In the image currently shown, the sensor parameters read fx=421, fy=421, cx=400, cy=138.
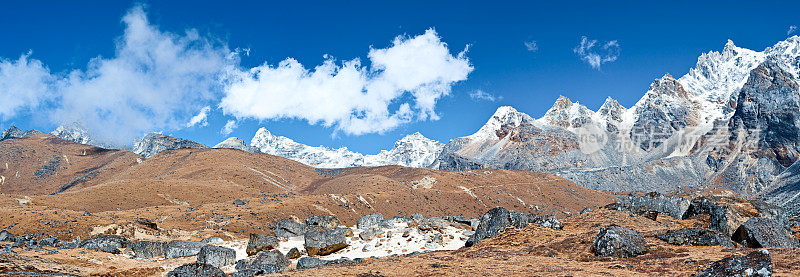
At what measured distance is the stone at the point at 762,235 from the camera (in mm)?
17266

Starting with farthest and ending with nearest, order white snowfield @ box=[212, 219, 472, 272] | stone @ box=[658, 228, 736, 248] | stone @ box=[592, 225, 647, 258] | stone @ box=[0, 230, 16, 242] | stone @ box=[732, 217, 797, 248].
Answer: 1. stone @ box=[0, 230, 16, 242]
2. white snowfield @ box=[212, 219, 472, 272]
3. stone @ box=[732, 217, 797, 248]
4. stone @ box=[658, 228, 736, 248]
5. stone @ box=[592, 225, 647, 258]

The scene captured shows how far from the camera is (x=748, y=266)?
9.73m

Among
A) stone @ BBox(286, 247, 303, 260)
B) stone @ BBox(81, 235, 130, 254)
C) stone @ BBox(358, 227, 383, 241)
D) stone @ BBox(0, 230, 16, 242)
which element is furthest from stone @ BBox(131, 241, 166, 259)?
stone @ BBox(358, 227, 383, 241)

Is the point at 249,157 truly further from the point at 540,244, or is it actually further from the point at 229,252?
the point at 540,244

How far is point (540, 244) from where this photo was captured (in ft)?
68.5

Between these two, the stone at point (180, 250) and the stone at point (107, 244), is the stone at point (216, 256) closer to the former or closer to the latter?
the stone at point (180, 250)

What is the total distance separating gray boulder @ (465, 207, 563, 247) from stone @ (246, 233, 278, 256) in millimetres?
16531

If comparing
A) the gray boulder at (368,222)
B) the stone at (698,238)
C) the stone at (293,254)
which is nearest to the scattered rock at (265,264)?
the stone at (293,254)

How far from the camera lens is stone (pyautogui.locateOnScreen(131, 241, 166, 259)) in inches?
1286

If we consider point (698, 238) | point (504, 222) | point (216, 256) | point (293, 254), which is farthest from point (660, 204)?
point (216, 256)

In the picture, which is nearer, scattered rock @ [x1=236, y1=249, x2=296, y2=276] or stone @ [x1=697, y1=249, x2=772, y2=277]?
stone @ [x1=697, y1=249, x2=772, y2=277]

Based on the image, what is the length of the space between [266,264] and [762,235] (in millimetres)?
24094

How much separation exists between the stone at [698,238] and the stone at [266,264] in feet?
62.5

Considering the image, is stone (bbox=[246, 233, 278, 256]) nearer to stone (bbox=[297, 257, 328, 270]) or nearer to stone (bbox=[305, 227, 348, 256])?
stone (bbox=[305, 227, 348, 256])
